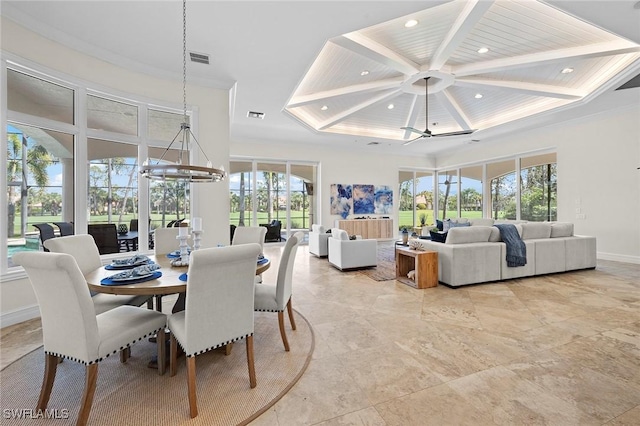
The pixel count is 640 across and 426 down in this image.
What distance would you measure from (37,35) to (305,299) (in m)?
4.46

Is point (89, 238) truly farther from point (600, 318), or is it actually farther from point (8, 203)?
point (600, 318)

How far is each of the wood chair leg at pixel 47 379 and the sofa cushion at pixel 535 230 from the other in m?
6.01

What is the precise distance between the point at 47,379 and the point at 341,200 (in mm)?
8449

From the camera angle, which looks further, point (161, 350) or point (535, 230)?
point (535, 230)

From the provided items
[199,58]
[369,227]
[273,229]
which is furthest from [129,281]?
[369,227]

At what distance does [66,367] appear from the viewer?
2320 mm

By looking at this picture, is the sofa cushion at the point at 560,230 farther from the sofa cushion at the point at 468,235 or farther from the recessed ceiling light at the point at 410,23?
the recessed ceiling light at the point at 410,23

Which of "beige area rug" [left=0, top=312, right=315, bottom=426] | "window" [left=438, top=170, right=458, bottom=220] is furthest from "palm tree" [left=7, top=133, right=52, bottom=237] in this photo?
"window" [left=438, top=170, right=458, bottom=220]

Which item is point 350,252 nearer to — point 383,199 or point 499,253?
point 499,253

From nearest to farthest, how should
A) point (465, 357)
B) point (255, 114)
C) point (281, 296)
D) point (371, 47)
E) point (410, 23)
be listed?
point (465, 357) → point (281, 296) → point (410, 23) → point (371, 47) → point (255, 114)

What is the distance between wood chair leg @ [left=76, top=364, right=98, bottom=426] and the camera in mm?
1619

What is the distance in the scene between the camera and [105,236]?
411 centimetres

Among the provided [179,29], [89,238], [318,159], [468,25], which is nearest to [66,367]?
[89,238]

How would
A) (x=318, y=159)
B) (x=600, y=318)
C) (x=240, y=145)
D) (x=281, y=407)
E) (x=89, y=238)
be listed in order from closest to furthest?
(x=281, y=407) < (x=89, y=238) < (x=600, y=318) < (x=240, y=145) < (x=318, y=159)
